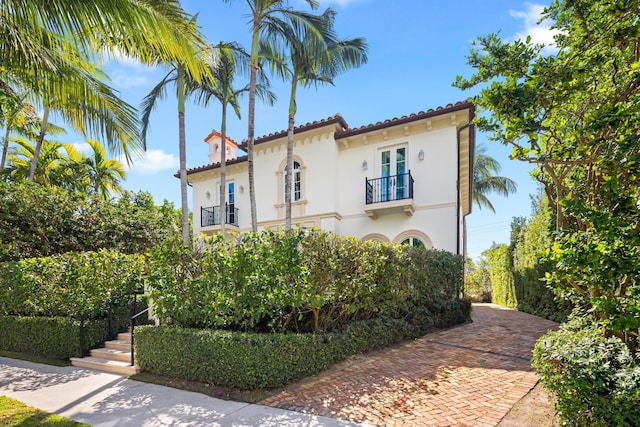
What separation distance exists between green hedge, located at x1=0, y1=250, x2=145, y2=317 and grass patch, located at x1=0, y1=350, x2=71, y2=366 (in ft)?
3.19

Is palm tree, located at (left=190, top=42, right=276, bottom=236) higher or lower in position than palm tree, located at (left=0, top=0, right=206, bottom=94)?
higher

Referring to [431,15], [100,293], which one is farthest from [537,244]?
[100,293]

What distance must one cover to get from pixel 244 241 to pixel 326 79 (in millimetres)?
8796

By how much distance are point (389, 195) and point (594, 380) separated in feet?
34.1

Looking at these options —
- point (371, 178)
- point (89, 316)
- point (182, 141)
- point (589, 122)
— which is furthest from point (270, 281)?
point (182, 141)

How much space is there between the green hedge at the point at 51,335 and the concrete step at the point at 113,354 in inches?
12.2

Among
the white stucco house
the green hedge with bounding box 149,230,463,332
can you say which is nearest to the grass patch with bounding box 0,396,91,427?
the green hedge with bounding box 149,230,463,332

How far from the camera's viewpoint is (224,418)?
4.34 m

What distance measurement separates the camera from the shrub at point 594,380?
9.62 ft

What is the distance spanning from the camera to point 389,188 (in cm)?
1334

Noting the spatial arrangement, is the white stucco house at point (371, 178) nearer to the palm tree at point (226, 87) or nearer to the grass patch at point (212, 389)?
the palm tree at point (226, 87)

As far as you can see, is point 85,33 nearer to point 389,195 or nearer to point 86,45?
point 86,45

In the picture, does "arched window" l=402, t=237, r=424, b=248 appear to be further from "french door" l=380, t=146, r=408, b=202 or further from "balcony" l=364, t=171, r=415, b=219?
"french door" l=380, t=146, r=408, b=202

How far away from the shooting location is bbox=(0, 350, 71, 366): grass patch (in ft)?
24.6
